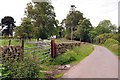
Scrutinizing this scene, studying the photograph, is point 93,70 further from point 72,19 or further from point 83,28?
point 72,19

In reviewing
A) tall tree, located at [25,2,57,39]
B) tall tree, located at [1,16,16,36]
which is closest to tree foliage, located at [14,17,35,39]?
tall tree, located at [1,16,16,36]

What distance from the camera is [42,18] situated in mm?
29766

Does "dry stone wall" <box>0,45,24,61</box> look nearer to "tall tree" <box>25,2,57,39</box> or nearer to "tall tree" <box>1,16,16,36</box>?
"tall tree" <box>1,16,16,36</box>

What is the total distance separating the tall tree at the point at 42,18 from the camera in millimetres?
29641

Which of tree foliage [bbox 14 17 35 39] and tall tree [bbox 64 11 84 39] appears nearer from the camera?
tree foliage [bbox 14 17 35 39]

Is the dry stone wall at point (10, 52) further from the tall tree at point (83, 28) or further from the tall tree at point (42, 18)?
the tall tree at point (83, 28)

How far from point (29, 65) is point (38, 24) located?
2767 cm

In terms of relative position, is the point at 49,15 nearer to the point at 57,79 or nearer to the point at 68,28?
the point at 68,28

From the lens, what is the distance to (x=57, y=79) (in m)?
4.85

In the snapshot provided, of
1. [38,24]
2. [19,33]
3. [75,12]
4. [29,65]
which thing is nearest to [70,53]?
[29,65]

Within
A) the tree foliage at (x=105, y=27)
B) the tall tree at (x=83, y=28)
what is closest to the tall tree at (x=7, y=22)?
the tall tree at (x=83, y=28)

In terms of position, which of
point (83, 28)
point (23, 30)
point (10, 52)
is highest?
point (83, 28)

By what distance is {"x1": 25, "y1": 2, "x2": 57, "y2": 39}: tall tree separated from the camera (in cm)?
2964

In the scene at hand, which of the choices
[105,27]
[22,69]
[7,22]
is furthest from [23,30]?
[105,27]
